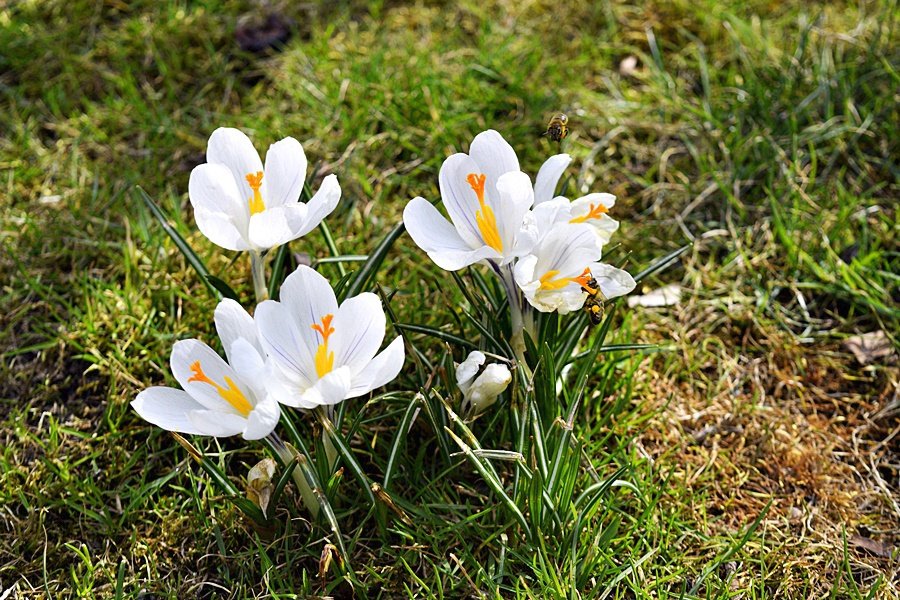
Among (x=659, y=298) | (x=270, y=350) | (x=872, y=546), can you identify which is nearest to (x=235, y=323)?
(x=270, y=350)

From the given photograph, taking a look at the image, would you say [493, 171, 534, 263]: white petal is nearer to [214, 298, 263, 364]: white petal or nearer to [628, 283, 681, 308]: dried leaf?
[214, 298, 263, 364]: white petal

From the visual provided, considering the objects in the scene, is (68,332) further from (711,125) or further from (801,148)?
(801,148)

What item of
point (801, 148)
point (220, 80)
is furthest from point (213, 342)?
point (801, 148)

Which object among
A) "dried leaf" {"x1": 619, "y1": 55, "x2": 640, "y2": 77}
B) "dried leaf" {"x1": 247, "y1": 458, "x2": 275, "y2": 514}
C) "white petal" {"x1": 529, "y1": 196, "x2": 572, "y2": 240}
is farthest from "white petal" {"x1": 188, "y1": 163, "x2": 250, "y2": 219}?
"dried leaf" {"x1": 619, "y1": 55, "x2": 640, "y2": 77}

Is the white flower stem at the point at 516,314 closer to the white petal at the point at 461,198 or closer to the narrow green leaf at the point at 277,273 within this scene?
the white petal at the point at 461,198

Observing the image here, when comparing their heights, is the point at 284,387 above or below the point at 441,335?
above

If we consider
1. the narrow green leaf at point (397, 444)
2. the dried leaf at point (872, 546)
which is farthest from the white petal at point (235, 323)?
the dried leaf at point (872, 546)

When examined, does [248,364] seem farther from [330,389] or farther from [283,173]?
[283,173]
